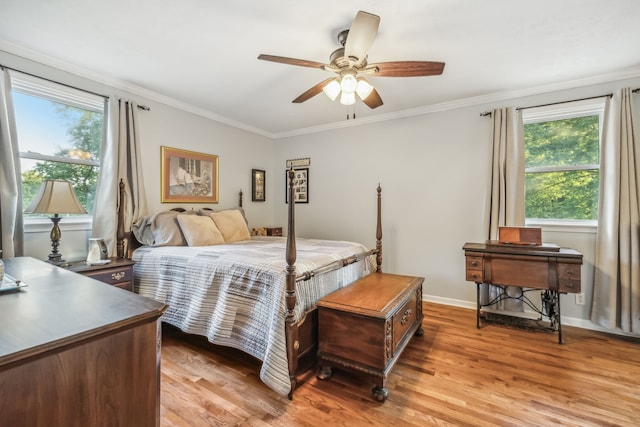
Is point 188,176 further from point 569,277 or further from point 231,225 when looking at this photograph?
point 569,277

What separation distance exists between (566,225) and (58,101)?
5.15 metres

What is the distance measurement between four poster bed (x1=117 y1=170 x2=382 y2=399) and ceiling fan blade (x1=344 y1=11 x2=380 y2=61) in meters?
0.89

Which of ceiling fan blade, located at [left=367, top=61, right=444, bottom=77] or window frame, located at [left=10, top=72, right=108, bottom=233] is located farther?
window frame, located at [left=10, top=72, right=108, bottom=233]

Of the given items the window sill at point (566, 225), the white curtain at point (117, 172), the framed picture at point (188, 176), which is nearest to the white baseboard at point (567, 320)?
the window sill at point (566, 225)

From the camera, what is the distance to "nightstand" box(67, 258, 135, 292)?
7.77 feet

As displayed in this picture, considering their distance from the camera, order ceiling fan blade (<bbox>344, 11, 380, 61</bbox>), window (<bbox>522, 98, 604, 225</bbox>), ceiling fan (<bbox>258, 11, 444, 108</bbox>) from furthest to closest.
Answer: window (<bbox>522, 98, 604, 225</bbox>) < ceiling fan (<bbox>258, 11, 444, 108</bbox>) < ceiling fan blade (<bbox>344, 11, 380, 61</bbox>)

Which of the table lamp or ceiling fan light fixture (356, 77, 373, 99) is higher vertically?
ceiling fan light fixture (356, 77, 373, 99)

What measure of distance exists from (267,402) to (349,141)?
3414 mm

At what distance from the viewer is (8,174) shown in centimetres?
229

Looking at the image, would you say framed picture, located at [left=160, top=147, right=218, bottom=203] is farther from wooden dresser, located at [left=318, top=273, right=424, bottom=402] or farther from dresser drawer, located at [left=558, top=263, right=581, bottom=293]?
dresser drawer, located at [left=558, top=263, right=581, bottom=293]

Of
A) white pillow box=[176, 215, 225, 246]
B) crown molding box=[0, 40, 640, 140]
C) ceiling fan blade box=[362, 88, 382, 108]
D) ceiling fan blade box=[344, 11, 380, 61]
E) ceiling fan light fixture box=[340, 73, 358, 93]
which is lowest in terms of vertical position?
white pillow box=[176, 215, 225, 246]

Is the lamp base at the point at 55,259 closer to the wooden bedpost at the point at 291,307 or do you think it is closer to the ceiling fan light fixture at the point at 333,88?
the wooden bedpost at the point at 291,307

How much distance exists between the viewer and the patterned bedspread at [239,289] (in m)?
1.89

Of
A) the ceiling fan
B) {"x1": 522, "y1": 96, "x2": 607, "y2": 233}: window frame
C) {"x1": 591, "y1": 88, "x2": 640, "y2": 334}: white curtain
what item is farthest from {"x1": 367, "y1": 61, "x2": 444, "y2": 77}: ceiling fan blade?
{"x1": 591, "y1": 88, "x2": 640, "y2": 334}: white curtain
